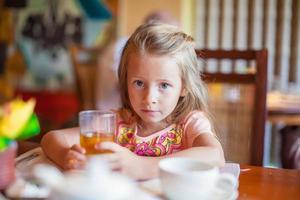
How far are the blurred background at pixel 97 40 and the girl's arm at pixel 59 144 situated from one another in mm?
1762

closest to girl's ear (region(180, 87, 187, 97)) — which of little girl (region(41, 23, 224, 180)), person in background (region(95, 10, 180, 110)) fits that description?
little girl (region(41, 23, 224, 180))

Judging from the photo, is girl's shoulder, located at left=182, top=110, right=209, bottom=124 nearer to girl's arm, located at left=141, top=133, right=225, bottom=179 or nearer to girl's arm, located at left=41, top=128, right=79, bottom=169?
girl's arm, located at left=141, top=133, right=225, bottom=179

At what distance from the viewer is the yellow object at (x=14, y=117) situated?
0.65 meters

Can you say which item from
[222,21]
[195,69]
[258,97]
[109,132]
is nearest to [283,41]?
[222,21]

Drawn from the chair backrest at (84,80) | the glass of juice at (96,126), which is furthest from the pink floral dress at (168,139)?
the chair backrest at (84,80)

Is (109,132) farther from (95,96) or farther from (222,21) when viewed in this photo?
(222,21)

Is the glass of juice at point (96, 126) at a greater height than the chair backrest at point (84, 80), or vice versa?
the glass of juice at point (96, 126)

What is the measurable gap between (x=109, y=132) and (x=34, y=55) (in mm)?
3476

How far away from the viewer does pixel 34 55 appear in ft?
13.7

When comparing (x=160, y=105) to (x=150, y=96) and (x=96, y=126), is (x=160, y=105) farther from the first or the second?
(x=96, y=126)

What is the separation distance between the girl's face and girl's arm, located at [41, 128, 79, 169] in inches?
6.7

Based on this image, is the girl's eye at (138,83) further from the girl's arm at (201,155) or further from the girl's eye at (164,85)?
the girl's arm at (201,155)

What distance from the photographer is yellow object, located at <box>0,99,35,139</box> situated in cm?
65

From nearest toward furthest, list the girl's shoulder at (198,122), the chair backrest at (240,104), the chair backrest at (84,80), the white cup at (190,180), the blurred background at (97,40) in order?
the white cup at (190,180) → the girl's shoulder at (198,122) → the chair backrest at (240,104) → the chair backrest at (84,80) → the blurred background at (97,40)
